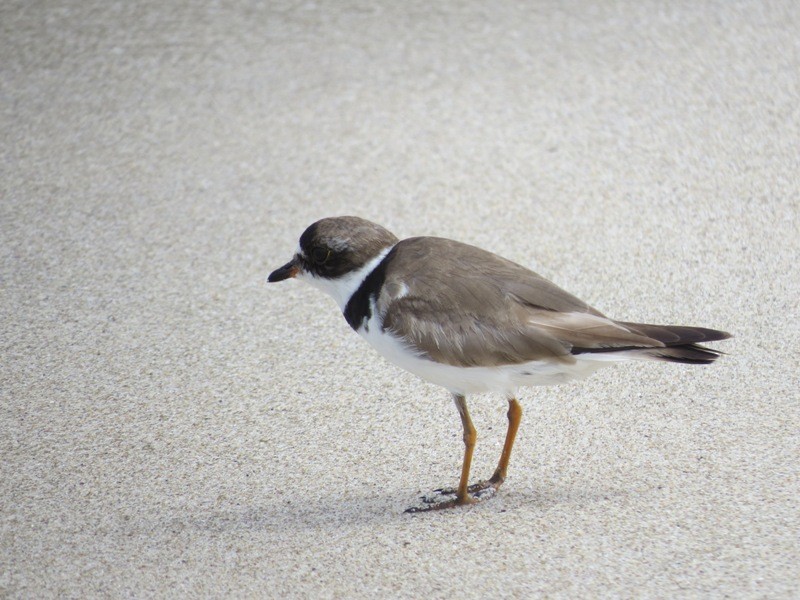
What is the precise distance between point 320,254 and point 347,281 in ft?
0.39

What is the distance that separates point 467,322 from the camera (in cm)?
303

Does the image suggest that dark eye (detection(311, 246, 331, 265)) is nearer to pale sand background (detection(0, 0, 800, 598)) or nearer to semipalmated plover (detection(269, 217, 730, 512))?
semipalmated plover (detection(269, 217, 730, 512))

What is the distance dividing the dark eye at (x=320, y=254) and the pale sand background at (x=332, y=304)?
2.10 feet

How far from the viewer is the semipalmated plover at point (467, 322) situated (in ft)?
9.71

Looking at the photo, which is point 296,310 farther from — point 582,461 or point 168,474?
point 582,461

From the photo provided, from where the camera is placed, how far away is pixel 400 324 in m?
3.03

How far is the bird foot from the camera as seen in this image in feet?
10.2

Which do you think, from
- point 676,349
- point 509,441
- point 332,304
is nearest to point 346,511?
point 509,441

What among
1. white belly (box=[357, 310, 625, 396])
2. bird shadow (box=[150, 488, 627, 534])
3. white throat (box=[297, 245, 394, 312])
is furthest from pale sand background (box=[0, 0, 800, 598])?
white throat (box=[297, 245, 394, 312])

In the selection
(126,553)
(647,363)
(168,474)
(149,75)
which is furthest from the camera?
(149,75)

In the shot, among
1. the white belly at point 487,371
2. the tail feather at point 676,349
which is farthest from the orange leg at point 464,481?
the tail feather at point 676,349

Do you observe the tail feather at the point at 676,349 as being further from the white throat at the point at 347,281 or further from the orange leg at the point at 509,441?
the white throat at the point at 347,281

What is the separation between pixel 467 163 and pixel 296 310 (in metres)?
1.36

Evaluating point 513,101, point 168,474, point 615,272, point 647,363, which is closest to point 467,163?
point 513,101
